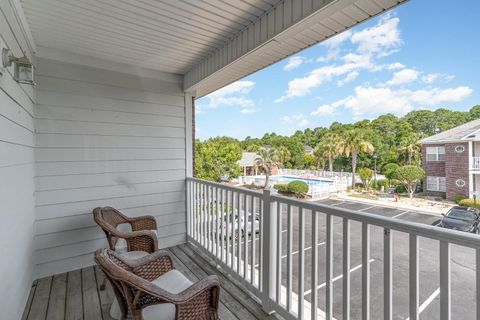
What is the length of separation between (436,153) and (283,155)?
10459 mm

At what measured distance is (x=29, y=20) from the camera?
2488 millimetres

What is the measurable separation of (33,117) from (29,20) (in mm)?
1057

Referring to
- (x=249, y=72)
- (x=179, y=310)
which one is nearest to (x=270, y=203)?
(x=179, y=310)

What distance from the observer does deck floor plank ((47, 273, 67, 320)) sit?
7.80ft

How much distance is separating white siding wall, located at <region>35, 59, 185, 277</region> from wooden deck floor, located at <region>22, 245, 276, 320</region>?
0.32 metres

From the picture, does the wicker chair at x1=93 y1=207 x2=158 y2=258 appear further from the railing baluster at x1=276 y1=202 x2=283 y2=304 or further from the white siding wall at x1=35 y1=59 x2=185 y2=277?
the railing baluster at x1=276 y1=202 x2=283 y2=304

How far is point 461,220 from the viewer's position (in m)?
1.63

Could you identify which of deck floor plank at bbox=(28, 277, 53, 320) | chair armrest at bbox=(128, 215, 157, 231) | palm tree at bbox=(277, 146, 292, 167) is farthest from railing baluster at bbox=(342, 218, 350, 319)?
palm tree at bbox=(277, 146, 292, 167)

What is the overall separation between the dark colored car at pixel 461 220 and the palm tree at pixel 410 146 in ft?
3.65

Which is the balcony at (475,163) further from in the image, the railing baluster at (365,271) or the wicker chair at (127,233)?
the wicker chair at (127,233)

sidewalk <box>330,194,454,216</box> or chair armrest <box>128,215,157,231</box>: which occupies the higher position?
sidewalk <box>330,194,454,216</box>

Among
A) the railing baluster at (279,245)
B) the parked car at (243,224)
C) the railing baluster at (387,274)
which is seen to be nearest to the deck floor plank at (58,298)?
the parked car at (243,224)

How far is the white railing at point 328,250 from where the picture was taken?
1305 millimetres

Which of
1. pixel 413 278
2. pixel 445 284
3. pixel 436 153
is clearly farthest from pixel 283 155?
pixel 445 284
